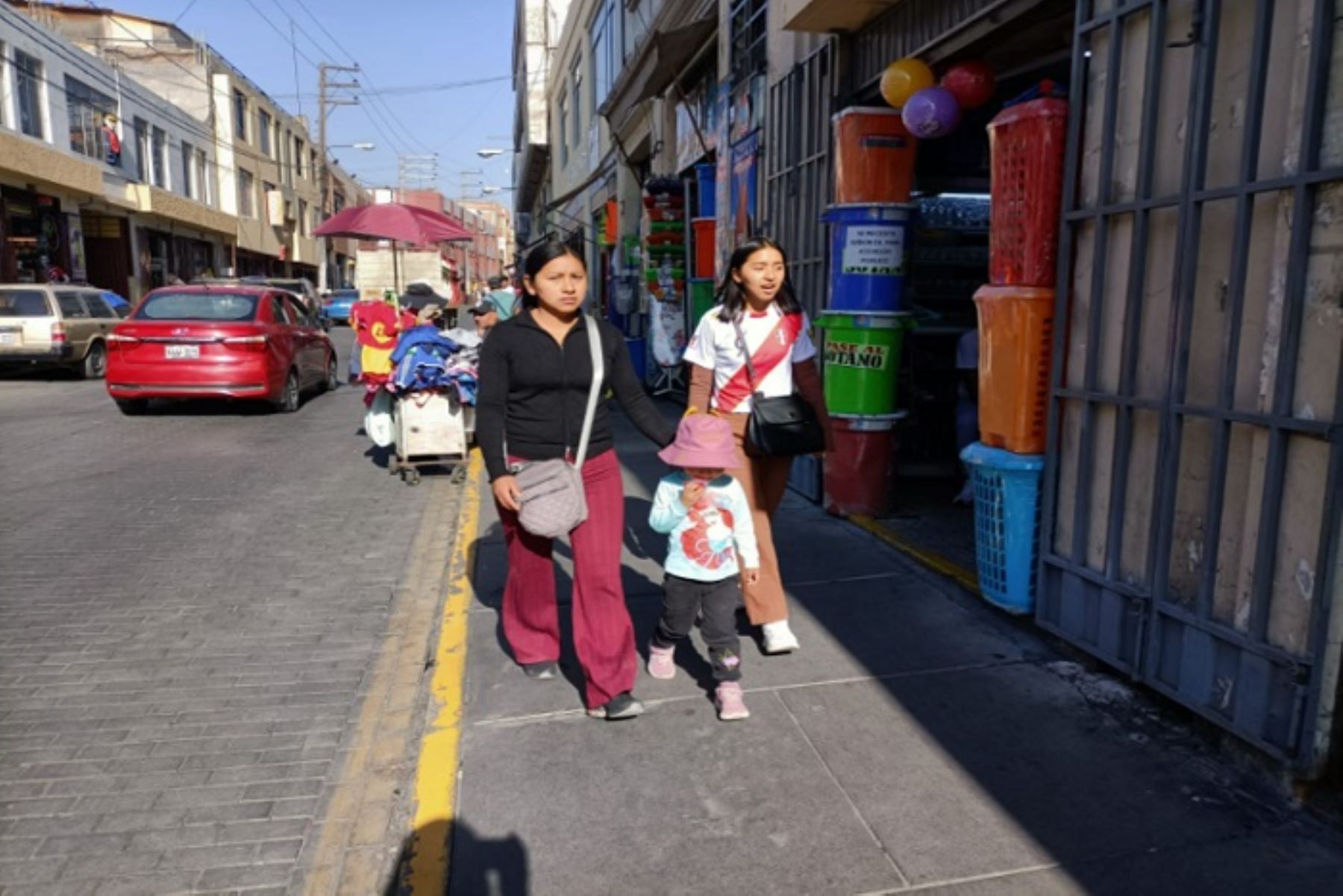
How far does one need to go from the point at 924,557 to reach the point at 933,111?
8.29ft

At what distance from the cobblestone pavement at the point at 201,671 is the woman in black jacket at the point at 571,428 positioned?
806 millimetres

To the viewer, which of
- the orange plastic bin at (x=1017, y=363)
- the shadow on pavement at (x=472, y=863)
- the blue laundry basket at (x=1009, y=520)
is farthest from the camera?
the blue laundry basket at (x=1009, y=520)

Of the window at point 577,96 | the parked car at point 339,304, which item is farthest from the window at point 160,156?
the window at point 577,96

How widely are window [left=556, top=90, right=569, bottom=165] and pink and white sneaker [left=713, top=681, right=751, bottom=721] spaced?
83.7 ft

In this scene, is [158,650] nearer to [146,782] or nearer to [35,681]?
[35,681]

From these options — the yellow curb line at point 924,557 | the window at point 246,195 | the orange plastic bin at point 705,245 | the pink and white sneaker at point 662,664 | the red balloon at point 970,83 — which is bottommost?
the pink and white sneaker at point 662,664

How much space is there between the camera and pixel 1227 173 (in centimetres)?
308

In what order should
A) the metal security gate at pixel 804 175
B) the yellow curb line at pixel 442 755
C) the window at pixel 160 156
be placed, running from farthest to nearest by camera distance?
the window at pixel 160 156 → the metal security gate at pixel 804 175 → the yellow curb line at pixel 442 755

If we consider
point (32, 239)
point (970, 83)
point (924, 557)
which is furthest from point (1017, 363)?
point (32, 239)

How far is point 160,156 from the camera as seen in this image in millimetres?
33719

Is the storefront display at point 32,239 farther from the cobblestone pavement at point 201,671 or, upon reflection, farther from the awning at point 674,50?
the awning at point 674,50

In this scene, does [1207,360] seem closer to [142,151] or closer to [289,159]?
[142,151]

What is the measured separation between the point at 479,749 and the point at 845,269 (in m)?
3.82

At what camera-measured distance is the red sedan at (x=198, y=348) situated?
1086cm
